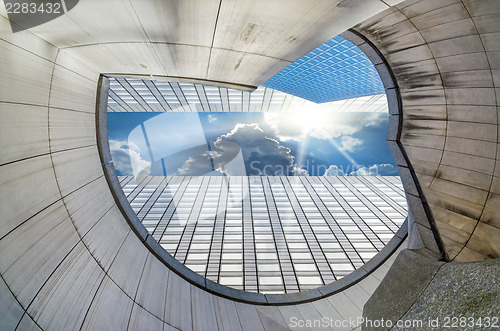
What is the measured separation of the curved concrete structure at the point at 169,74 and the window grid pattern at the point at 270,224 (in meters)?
13.4

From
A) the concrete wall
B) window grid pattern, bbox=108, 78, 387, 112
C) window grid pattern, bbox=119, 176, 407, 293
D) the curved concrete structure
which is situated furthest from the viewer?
window grid pattern, bbox=108, 78, 387, 112

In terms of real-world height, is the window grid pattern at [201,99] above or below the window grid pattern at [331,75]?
below

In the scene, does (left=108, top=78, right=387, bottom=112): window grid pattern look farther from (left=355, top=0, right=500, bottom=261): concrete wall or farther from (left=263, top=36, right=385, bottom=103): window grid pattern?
(left=355, top=0, right=500, bottom=261): concrete wall

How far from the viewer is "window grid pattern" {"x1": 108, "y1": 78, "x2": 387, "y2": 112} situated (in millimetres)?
35781

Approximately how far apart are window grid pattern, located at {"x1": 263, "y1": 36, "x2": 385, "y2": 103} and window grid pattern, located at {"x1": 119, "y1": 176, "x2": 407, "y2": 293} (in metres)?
16.6

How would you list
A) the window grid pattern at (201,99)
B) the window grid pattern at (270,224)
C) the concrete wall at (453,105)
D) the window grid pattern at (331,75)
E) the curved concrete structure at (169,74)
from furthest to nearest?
the window grid pattern at (201,99) < the window grid pattern at (331,75) < the window grid pattern at (270,224) < the concrete wall at (453,105) < the curved concrete structure at (169,74)

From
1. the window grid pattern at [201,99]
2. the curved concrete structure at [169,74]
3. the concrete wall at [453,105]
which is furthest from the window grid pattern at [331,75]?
the curved concrete structure at [169,74]

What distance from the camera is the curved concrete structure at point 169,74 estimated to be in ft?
12.6

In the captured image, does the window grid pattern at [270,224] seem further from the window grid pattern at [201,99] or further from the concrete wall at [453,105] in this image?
the concrete wall at [453,105]

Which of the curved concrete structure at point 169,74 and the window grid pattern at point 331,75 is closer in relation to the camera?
the curved concrete structure at point 169,74

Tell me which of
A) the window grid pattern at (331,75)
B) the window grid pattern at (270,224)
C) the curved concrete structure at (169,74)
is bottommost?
the window grid pattern at (270,224)

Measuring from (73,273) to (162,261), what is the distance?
3871mm

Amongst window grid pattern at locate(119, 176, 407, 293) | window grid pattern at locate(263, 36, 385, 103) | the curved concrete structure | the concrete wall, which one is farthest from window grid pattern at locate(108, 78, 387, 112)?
the curved concrete structure

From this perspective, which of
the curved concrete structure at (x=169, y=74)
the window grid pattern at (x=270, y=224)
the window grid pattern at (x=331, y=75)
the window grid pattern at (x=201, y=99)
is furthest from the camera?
the window grid pattern at (x=201, y=99)
